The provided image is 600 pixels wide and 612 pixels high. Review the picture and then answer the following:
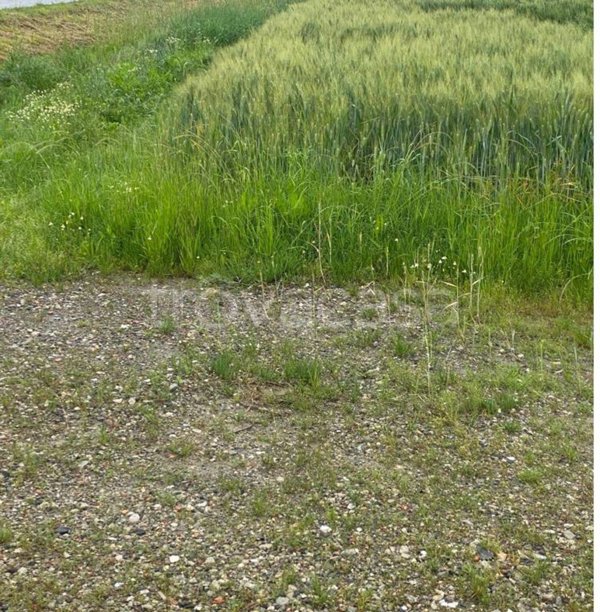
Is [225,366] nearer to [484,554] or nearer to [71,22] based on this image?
[484,554]

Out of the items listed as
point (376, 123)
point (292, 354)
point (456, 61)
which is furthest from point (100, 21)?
point (292, 354)

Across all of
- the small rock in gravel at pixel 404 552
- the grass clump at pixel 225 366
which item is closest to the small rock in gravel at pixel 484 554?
the small rock in gravel at pixel 404 552

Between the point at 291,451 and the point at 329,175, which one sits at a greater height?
the point at 329,175

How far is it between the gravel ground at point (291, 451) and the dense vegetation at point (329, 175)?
17.8 inches

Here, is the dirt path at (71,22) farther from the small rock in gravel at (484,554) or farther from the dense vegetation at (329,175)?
the small rock in gravel at (484,554)

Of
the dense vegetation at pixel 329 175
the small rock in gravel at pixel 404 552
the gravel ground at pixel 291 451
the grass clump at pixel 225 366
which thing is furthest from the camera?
the dense vegetation at pixel 329 175

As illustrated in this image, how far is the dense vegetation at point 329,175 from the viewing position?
5.23 m

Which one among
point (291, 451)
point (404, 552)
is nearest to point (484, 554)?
point (404, 552)

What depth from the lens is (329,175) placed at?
5871 millimetres

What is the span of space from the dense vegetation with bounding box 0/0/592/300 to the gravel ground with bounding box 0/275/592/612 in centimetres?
45

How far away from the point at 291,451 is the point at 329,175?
287cm

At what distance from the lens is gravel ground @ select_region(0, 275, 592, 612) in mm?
2738

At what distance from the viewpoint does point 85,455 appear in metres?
3.43

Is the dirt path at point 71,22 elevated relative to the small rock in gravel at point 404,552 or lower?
elevated
